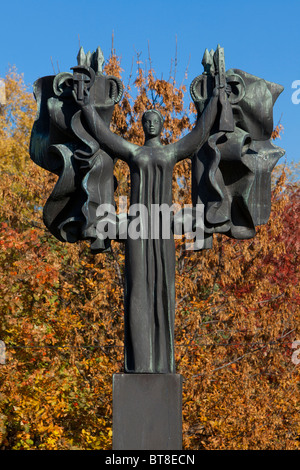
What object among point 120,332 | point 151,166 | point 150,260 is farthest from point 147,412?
point 120,332

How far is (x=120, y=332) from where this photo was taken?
539 inches

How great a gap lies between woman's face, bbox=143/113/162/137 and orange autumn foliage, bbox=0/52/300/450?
6437 millimetres

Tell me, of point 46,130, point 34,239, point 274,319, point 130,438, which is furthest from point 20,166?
point 130,438

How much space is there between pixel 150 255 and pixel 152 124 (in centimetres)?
121

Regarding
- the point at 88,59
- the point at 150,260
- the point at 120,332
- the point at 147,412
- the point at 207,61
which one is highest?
the point at 88,59

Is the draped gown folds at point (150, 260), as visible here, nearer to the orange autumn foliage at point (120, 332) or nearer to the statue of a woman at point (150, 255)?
the statue of a woman at point (150, 255)

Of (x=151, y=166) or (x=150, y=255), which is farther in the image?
(x=151, y=166)

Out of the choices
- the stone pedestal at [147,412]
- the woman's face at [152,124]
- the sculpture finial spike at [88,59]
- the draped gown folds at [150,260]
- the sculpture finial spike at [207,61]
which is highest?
the sculpture finial spike at [88,59]

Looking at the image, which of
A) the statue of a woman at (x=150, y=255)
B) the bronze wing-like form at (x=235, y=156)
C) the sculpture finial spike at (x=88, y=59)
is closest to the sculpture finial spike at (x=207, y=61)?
the bronze wing-like form at (x=235, y=156)

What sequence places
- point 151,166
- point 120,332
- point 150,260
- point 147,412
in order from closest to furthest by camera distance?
point 147,412
point 150,260
point 151,166
point 120,332

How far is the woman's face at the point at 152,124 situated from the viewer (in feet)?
21.9

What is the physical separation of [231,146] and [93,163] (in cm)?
129

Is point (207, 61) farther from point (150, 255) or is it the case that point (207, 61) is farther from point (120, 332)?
point (120, 332)

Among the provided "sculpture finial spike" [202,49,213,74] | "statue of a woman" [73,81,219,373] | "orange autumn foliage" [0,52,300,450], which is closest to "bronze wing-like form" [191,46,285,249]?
"sculpture finial spike" [202,49,213,74]
